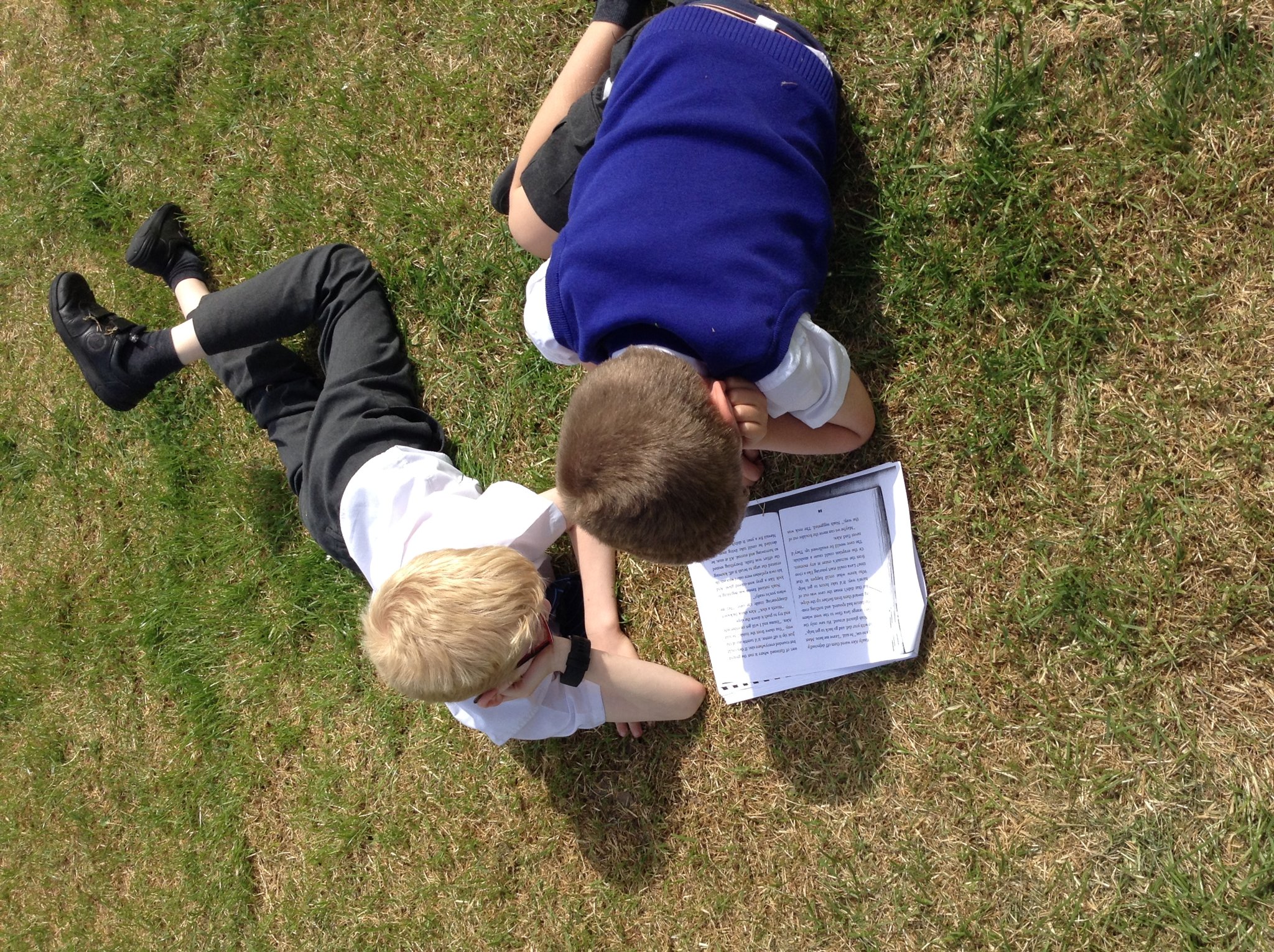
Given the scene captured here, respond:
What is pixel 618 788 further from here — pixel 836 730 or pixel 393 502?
pixel 393 502

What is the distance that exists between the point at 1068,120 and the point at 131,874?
3765mm

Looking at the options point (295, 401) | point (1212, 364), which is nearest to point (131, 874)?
point (295, 401)

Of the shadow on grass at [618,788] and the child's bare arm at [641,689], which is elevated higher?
the child's bare arm at [641,689]

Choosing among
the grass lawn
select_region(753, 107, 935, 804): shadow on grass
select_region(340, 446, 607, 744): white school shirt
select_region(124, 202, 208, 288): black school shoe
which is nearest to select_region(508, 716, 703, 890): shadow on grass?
the grass lawn

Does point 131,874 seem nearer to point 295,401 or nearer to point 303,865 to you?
point 303,865

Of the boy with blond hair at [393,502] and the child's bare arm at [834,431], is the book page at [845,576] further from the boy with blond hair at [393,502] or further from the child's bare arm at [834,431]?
the boy with blond hair at [393,502]

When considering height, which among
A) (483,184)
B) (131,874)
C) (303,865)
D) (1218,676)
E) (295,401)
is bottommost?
(131,874)

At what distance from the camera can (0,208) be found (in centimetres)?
343

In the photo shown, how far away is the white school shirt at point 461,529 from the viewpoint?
213cm

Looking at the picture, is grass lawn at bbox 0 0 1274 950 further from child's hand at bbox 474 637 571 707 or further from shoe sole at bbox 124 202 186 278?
child's hand at bbox 474 637 571 707

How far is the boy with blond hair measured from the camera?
1882mm

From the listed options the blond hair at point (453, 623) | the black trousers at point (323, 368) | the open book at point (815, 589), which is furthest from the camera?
the black trousers at point (323, 368)

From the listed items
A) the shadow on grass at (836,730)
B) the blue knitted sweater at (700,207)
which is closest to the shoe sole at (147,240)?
the blue knitted sweater at (700,207)

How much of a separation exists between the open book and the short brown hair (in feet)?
2.30
